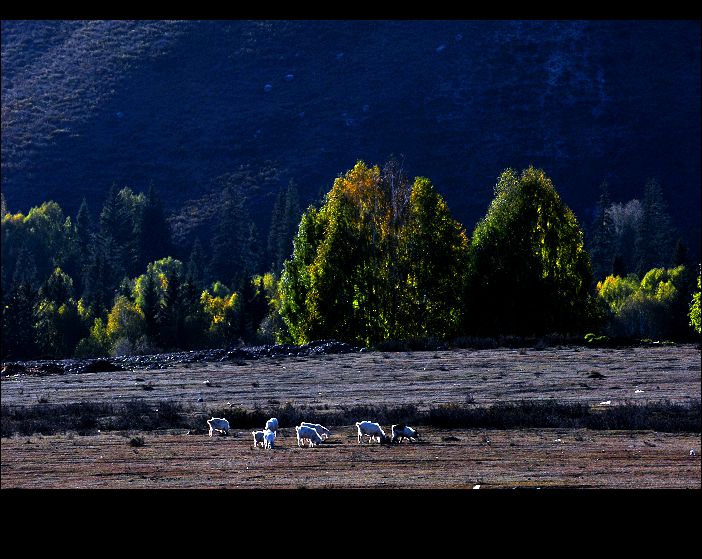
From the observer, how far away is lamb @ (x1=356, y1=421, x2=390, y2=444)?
18250mm

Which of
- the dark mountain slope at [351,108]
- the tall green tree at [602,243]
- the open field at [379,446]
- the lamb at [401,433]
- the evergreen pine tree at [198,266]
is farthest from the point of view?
the dark mountain slope at [351,108]

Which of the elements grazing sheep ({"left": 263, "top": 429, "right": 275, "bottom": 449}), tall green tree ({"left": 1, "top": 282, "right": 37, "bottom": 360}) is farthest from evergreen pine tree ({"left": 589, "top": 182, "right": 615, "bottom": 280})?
grazing sheep ({"left": 263, "top": 429, "right": 275, "bottom": 449})

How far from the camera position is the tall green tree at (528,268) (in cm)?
4353

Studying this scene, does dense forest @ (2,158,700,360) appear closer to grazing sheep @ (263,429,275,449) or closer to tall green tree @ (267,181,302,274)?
tall green tree @ (267,181,302,274)

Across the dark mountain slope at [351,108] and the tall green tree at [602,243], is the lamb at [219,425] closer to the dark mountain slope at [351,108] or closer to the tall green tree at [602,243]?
the tall green tree at [602,243]

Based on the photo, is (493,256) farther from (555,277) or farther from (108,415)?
(108,415)

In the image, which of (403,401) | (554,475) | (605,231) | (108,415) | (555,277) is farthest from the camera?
(605,231)

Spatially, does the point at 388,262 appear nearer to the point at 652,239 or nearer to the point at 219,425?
the point at 219,425

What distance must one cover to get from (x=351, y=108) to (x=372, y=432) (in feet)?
264

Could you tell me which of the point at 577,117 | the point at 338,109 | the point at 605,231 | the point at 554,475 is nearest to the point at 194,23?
the point at 338,109

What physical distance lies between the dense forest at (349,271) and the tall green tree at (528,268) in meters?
0.06

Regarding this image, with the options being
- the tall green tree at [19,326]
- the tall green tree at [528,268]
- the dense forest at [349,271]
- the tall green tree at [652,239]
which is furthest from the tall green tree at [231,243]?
the tall green tree at [528,268]

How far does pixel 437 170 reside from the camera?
82.7m
